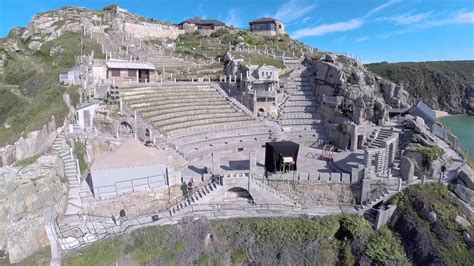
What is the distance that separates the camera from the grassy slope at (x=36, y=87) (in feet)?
67.6

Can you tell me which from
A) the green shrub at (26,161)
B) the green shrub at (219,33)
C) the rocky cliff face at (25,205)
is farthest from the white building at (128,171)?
the green shrub at (219,33)

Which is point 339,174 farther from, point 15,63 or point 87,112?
point 15,63

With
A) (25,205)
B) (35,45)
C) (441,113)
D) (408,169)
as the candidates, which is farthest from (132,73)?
(441,113)

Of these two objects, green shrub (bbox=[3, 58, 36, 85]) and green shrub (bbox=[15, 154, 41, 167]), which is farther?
green shrub (bbox=[3, 58, 36, 85])

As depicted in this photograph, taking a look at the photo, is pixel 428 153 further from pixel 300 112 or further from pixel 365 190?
pixel 300 112

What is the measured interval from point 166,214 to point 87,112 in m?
10.0

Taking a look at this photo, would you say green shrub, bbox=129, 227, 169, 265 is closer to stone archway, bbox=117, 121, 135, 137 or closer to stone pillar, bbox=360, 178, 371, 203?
stone archway, bbox=117, 121, 135, 137

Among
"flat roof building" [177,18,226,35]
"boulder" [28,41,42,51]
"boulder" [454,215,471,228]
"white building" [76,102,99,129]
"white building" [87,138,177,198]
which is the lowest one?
"boulder" [454,215,471,228]

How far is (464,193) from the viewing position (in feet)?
63.2

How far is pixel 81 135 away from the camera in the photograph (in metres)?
19.6

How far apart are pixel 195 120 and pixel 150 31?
3627 cm

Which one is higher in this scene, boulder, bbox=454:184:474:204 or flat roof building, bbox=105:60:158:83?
flat roof building, bbox=105:60:158:83

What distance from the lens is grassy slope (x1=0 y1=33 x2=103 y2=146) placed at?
67.6 ft

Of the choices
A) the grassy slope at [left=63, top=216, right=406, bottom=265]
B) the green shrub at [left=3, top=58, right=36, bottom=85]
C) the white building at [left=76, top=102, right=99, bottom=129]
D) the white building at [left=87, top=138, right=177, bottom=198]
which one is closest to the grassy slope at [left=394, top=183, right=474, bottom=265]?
the grassy slope at [left=63, top=216, right=406, bottom=265]
